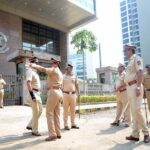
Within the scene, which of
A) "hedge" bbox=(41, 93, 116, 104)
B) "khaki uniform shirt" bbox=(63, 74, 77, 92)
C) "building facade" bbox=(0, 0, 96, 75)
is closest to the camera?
"khaki uniform shirt" bbox=(63, 74, 77, 92)

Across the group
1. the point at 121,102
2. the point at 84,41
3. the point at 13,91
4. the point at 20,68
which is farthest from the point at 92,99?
the point at 84,41

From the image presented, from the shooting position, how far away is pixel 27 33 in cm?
3112

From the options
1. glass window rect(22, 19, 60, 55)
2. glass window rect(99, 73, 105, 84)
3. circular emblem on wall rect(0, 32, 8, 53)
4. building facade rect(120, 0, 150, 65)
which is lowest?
glass window rect(99, 73, 105, 84)

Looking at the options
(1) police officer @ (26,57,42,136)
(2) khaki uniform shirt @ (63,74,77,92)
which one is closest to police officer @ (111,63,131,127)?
(2) khaki uniform shirt @ (63,74,77,92)

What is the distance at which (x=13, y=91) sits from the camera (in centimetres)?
1702

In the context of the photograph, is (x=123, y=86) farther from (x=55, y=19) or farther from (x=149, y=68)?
(x=55, y=19)

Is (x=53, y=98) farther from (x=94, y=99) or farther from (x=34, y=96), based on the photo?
(x=94, y=99)

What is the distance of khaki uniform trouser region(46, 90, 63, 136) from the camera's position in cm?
566

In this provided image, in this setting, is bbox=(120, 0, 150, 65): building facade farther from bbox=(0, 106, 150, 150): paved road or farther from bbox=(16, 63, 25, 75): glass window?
bbox=(0, 106, 150, 150): paved road

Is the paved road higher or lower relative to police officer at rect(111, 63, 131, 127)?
lower

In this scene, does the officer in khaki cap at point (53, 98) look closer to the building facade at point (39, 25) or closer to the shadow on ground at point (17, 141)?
the shadow on ground at point (17, 141)

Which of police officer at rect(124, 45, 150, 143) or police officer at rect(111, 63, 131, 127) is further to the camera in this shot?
police officer at rect(111, 63, 131, 127)

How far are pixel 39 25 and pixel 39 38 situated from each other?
1.69m

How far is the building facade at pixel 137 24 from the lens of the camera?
3452 inches
